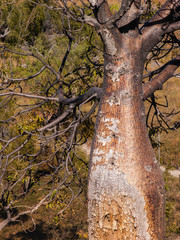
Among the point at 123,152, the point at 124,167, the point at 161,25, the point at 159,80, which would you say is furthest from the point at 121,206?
the point at 161,25

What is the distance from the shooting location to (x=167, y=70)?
251 centimetres

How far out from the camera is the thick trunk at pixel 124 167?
1.93m

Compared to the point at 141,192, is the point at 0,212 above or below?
below

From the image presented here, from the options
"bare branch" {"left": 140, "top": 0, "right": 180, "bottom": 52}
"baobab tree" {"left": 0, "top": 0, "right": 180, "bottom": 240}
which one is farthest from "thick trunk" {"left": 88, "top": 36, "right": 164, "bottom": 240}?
"bare branch" {"left": 140, "top": 0, "right": 180, "bottom": 52}

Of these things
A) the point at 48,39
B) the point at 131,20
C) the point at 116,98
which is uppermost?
the point at 48,39

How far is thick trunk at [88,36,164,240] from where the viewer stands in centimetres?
193

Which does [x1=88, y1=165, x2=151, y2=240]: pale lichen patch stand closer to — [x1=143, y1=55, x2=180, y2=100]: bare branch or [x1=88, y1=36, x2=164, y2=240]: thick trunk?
[x1=88, y1=36, x2=164, y2=240]: thick trunk

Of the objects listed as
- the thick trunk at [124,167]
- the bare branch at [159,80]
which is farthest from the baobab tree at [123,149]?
the bare branch at [159,80]

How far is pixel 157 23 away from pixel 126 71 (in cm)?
56

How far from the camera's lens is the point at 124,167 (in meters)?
1.98

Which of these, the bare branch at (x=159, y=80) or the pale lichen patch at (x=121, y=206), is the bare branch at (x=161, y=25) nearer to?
the bare branch at (x=159, y=80)

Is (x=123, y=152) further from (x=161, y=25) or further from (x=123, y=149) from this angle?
(x=161, y=25)

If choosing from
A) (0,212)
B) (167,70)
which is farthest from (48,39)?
(167,70)

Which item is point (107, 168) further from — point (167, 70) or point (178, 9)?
point (178, 9)
